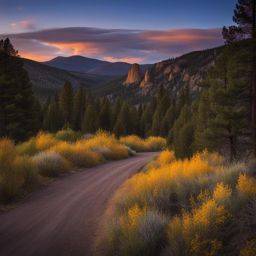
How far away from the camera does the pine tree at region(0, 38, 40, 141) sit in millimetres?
35406

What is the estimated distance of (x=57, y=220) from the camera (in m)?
10.1

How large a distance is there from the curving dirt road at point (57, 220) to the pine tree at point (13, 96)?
71.3ft

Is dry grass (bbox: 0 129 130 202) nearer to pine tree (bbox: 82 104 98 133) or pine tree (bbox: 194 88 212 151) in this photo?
pine tree (bbox: 194 88 212 151)

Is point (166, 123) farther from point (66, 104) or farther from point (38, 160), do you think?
point (38, 160)

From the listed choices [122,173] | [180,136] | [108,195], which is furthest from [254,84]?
[108,195]

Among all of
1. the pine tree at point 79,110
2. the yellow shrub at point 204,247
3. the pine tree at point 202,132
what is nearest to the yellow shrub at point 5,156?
the yellow shrub at point 204,247

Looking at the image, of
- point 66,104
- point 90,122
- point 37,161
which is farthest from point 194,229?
point 66,104

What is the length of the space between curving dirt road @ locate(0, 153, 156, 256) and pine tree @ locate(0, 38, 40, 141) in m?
21.7

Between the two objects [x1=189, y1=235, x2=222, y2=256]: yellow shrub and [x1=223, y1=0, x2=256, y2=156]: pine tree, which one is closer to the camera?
[x1=189, y1=235, x2=222, y2=256]: yellow shrub

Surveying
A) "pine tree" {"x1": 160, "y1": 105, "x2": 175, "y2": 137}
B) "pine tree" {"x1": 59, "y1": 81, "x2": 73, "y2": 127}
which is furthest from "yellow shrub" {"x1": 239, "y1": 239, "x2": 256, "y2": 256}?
"pine tree" {"x1": 160, "y1": 105, "x2": 175, "y2": 137}

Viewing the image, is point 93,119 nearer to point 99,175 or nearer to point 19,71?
point 19,71

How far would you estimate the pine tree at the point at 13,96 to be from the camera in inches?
1394

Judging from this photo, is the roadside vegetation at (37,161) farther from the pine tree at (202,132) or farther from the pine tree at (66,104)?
the pine tree at (66,104)

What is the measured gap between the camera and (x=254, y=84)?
18469mm
